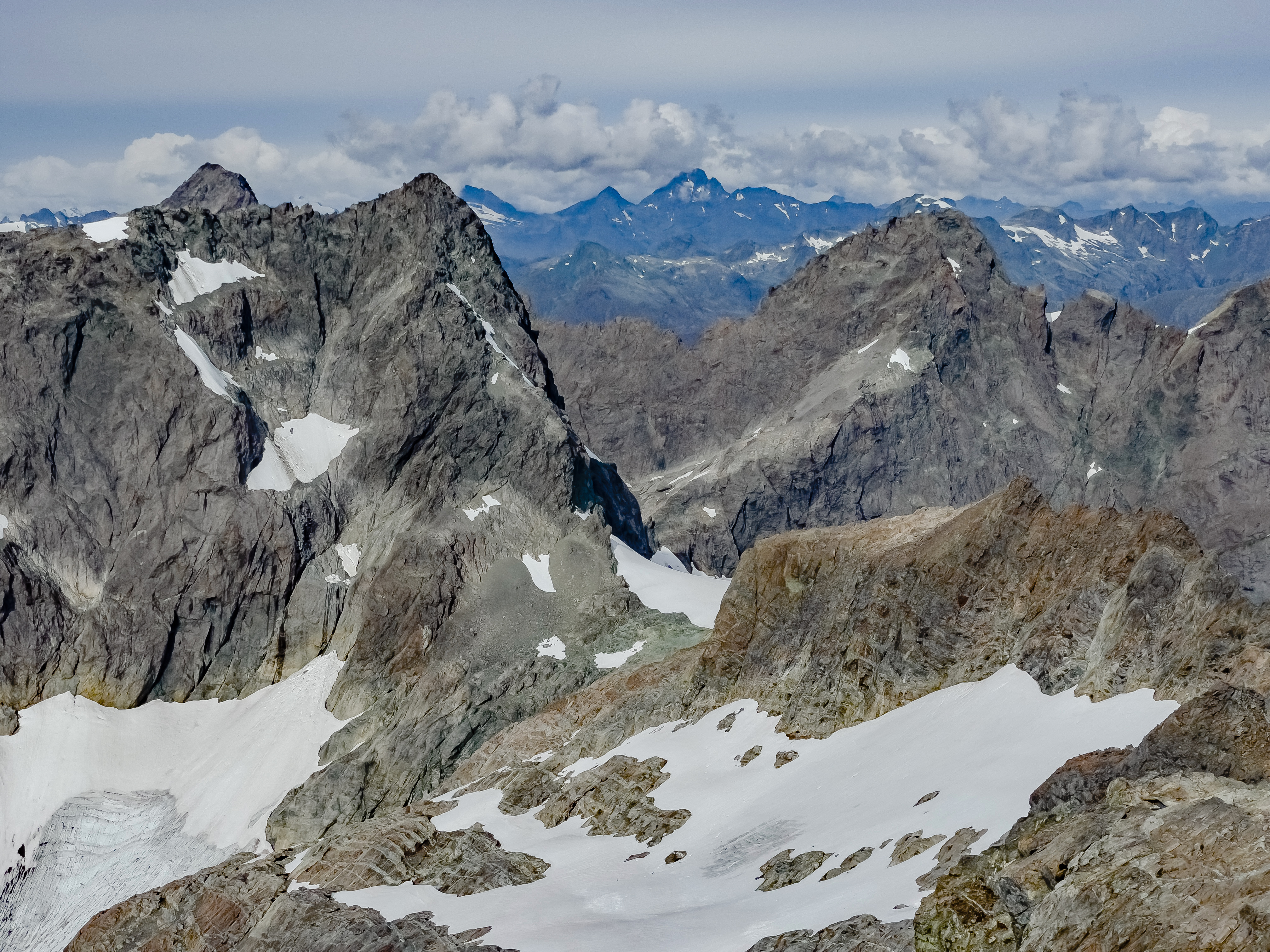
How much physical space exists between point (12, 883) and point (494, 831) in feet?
198

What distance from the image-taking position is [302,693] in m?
116

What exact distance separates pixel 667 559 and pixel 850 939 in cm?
12515

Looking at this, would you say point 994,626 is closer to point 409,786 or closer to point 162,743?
point 409,786

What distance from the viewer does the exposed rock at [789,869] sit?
140ft

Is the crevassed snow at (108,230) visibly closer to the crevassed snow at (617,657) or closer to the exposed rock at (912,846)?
the crevassed snow at (617,657)

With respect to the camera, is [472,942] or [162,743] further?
[162,743]

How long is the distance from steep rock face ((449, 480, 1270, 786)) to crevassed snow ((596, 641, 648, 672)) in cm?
1549

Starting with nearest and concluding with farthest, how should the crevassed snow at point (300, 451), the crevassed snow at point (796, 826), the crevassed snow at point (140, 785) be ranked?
the crevassed snow at point (796, 826), the crevassed snow at point (140, 785), the crevassed snow at point (300, 451)

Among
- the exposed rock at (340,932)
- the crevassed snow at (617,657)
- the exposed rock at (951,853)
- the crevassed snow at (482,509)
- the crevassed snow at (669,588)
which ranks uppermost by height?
the exposed rock at (951,853)

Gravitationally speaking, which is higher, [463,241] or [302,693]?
[463,241]

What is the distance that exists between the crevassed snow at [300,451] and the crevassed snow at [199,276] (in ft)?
60.6

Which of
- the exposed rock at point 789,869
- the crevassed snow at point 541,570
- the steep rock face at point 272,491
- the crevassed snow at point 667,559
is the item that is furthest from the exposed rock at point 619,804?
the crevassed snow at point 667,559

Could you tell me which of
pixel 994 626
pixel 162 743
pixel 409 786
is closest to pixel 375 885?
pixel 994 626

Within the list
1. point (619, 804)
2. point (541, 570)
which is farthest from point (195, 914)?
point (541, 570)
